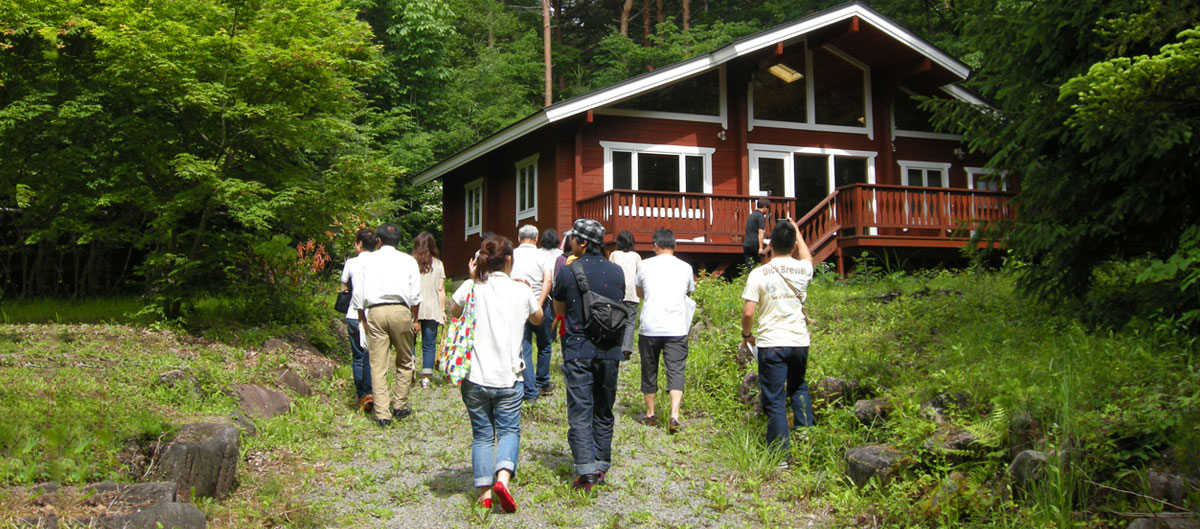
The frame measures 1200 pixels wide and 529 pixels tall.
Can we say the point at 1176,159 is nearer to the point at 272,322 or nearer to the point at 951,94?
the point at 272,322

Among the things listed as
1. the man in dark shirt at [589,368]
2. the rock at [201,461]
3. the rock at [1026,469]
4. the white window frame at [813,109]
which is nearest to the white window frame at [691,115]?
the white window frame at [813,109]

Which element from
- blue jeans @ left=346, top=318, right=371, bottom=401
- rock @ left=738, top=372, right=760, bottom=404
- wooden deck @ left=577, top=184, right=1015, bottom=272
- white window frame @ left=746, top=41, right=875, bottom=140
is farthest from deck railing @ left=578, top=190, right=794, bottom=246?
blue jeans @ left=346, top=318, right=371, bottom=401

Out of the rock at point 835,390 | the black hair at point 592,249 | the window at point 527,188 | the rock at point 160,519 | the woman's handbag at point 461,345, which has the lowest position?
the rock at point 160,519

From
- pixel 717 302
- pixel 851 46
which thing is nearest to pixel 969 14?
pixel 717 302

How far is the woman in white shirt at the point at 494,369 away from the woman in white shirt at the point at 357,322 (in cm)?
252

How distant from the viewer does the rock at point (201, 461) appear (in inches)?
201

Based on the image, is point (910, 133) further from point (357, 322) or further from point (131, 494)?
point (131, 494)

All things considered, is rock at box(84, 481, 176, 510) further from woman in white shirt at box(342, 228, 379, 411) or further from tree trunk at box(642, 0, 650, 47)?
tree trunk at box(642, 0, 650, 47)

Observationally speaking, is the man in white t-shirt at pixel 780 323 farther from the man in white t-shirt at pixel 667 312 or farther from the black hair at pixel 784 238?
the man in white t-shirt at pixel 667 312

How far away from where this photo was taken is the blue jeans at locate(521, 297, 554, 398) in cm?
816

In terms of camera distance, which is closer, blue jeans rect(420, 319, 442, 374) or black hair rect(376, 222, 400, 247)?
black hair rect(376, 222, 400, 247)

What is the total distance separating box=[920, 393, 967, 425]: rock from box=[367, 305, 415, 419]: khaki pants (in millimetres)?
4335

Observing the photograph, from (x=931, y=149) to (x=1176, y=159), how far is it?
553 inches

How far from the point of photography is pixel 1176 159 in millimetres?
7266
